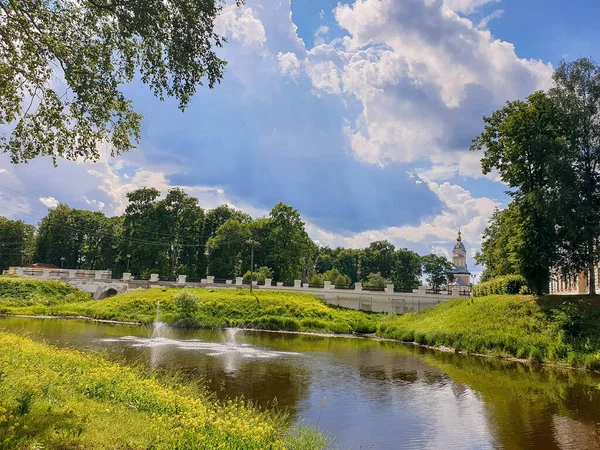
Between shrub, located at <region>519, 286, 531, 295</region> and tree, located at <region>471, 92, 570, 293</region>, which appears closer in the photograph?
tree, located at <region>471, 92, 570, 293</region>

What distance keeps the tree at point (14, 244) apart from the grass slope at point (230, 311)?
57.3 meters

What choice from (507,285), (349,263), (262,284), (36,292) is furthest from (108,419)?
(349,263)

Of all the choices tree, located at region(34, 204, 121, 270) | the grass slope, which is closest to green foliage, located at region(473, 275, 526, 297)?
the grass slope

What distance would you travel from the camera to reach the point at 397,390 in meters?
17.6

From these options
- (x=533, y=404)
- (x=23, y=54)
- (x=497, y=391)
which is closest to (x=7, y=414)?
(x=23, y=54)

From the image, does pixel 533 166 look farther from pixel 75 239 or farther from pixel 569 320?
pixel 75 239

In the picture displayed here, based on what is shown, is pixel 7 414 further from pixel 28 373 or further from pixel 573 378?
pixel 573 378

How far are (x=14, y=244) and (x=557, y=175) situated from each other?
108 m

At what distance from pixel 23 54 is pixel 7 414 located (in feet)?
30.0

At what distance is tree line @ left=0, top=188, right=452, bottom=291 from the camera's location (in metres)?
73.2

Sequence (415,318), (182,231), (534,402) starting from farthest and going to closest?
(182,231)
(415,318)
(534,402)

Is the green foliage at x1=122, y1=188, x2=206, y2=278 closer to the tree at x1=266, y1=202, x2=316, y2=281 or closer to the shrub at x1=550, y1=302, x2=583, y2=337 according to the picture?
the tree at x1=266, y1=202, x2=316, y2=281

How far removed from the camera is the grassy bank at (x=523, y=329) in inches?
981

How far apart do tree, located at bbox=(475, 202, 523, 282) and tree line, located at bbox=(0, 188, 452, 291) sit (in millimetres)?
27506
